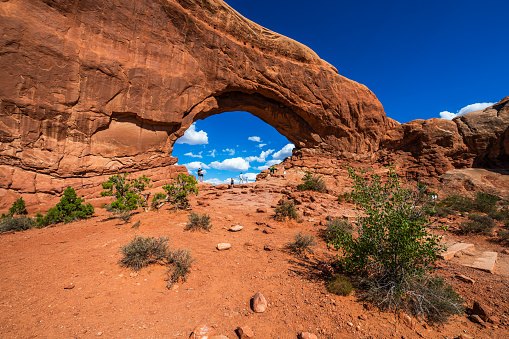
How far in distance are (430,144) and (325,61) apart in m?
14.6

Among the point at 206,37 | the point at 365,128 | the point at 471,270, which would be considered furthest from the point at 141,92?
the point at 365,128

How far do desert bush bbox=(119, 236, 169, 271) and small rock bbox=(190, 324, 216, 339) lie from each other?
6.76 feet

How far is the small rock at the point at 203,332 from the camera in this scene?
2.62m

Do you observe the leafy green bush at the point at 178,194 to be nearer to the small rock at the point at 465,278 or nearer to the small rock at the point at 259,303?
the small rock at the point at 259,303

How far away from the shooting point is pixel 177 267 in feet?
13.2

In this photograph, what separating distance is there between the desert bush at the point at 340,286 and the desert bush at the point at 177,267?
2.66 m

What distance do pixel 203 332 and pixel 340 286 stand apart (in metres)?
2.24

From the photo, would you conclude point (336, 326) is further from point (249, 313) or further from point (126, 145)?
point (126, 145)

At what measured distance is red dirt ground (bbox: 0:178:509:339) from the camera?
2770 mm

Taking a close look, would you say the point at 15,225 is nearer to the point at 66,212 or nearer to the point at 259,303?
the point at 66,212

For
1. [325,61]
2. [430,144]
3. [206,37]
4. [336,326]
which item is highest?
[325,61]

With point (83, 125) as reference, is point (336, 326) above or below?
below

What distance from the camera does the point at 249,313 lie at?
3.14 m

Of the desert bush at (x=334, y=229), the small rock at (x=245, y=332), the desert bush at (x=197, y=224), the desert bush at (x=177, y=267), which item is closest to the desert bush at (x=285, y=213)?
the desert bush at (x=334, y=229)
